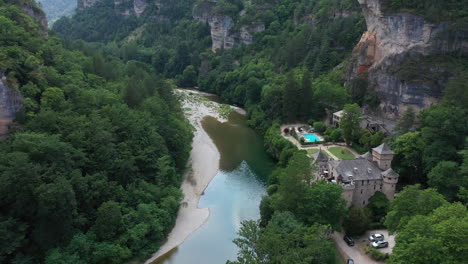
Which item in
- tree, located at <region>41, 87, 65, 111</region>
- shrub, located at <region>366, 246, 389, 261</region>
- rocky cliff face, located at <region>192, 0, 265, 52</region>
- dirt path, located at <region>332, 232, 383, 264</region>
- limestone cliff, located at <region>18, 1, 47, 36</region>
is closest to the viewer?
shrub, located at <region>366, 246, 389, 261</region>

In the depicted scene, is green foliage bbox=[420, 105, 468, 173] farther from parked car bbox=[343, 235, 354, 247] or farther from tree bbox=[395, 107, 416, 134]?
parked car bbox=[343, 235, 354, 247]

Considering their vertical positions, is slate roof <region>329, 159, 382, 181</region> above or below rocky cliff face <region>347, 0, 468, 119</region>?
below

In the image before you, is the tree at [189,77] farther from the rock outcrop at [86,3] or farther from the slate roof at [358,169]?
the slate roof at [358,169]

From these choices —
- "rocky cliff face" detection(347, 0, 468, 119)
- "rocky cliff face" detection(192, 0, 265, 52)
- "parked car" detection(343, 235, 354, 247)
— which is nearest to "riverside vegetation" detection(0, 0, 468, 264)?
"parked car" detection(343, 235, 354, 247)

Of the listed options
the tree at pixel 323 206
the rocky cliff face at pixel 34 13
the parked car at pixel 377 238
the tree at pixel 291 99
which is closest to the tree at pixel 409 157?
the parked car at pixel 377 238

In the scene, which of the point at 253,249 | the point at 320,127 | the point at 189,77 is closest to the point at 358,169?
the point at 253,249

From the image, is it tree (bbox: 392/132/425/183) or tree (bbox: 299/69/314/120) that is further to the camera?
tree (bbox: 299/69/314/120)

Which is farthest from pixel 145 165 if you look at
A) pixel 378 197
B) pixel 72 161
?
pixel 378 197
